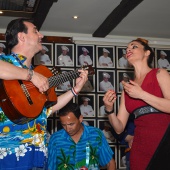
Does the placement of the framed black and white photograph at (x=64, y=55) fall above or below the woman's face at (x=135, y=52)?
above

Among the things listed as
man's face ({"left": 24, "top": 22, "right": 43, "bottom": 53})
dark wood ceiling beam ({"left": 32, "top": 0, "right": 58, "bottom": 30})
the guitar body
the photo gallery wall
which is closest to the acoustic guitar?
the guitar body

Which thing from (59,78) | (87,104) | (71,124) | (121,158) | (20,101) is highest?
(59,78)

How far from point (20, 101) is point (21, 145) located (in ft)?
0.80

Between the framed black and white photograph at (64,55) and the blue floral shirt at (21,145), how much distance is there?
3.91 metres

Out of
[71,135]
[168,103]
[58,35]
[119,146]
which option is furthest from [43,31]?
[168,103]

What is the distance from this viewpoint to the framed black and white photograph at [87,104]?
5.69 metres

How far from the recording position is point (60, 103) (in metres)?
2.32

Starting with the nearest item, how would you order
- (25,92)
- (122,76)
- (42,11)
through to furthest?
(25,92) < (42,11) < (122,76)

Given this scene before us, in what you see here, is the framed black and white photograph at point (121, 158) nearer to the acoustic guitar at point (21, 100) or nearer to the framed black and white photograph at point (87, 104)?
the framed black and white photograph at point (87, 104)

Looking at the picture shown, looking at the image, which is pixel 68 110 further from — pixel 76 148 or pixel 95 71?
pixel 95 71

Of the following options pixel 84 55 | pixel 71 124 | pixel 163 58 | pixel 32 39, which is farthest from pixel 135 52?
pixel 163 58

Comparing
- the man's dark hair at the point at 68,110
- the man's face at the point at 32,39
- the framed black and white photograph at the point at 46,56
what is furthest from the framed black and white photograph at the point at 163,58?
the man's face at the point at 32,39

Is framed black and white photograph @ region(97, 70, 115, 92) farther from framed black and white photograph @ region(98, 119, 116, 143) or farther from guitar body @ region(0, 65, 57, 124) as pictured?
guitar body @ region(0, 65, 57, 124)

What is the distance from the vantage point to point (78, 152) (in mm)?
3213
